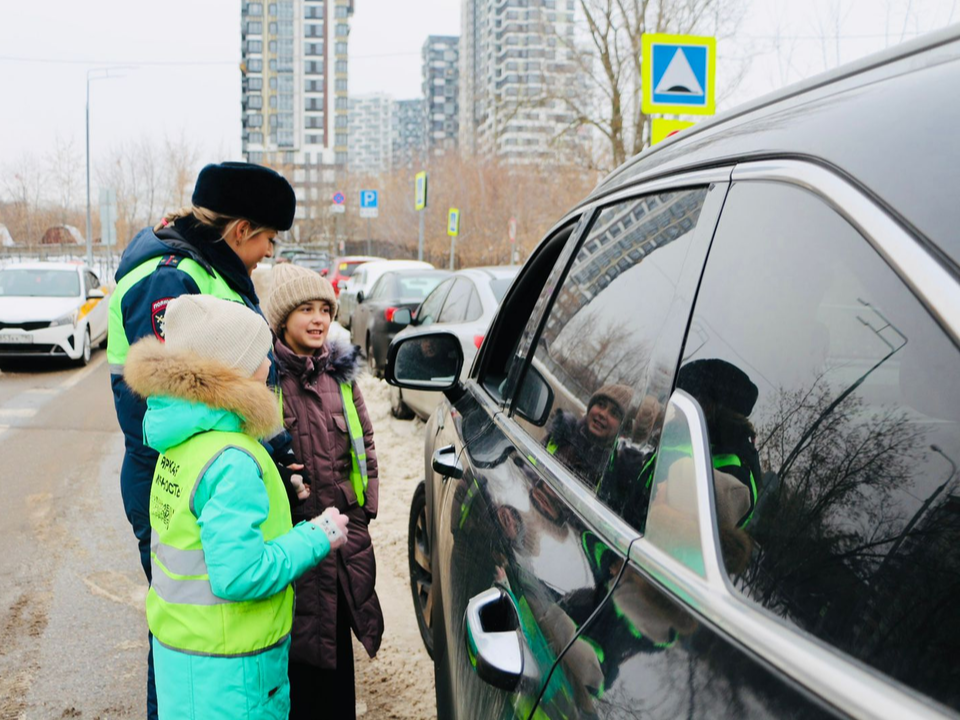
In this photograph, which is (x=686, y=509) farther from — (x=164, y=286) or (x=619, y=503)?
(x=164, y=286)

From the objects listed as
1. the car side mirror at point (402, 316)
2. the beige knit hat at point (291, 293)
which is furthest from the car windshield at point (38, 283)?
the beige knit hat at point (291, 293)

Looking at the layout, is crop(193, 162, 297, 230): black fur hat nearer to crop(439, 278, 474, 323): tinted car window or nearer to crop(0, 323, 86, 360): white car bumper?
crop(439, 278, 474, 323): tinted car window

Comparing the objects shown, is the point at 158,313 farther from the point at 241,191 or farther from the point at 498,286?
the point at 498,286

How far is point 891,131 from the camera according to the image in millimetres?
884

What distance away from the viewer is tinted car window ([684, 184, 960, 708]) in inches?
28.6

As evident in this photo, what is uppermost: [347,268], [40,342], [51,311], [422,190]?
[422,190]

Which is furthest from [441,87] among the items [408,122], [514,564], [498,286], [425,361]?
[514,564]

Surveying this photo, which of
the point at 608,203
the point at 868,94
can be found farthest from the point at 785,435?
the point at 608,203

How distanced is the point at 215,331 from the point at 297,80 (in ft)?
401

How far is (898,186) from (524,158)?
44674mm

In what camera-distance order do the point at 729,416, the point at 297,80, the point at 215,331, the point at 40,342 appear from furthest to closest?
the point at 297,80, the point at 40,342, the point at 215,331, the point at 729,416

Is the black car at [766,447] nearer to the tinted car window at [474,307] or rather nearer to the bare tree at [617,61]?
the tinted car window at [474,307]

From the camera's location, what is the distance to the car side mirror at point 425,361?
9.97ft

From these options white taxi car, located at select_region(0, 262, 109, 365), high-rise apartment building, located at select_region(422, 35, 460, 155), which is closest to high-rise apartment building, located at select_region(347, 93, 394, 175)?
high-rise apartment building, located at select_region(422, 35, 460, 155)
